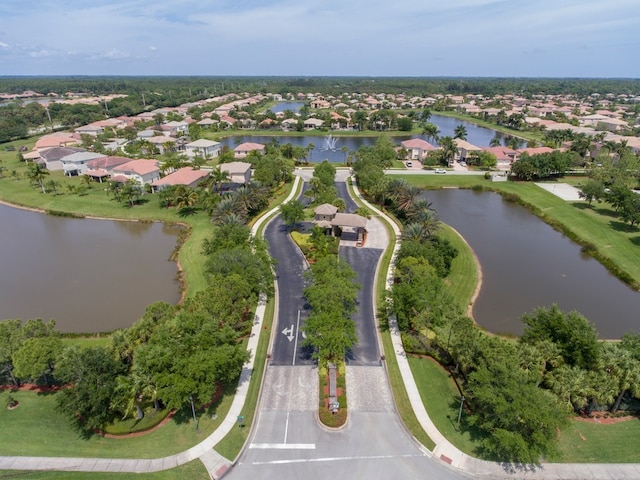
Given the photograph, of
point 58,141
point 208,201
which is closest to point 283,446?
point 208,201

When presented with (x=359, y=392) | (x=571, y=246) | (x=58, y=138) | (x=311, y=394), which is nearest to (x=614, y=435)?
(x=359, y=392)

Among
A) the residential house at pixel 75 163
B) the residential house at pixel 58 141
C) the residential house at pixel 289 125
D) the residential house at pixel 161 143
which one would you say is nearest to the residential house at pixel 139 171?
the residential house at pixel 75 163

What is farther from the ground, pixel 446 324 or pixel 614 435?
pixel 446 324

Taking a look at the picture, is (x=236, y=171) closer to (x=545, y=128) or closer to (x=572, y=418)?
(x=572, y=418)

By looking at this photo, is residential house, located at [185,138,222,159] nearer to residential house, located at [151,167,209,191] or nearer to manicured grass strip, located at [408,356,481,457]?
residential house, located at [151,167,209,191]

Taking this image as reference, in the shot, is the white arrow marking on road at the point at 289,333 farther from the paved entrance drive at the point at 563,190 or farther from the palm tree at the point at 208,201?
the paved entrance drive at the point at 563,190

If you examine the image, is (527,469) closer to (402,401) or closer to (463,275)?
(402,401)
